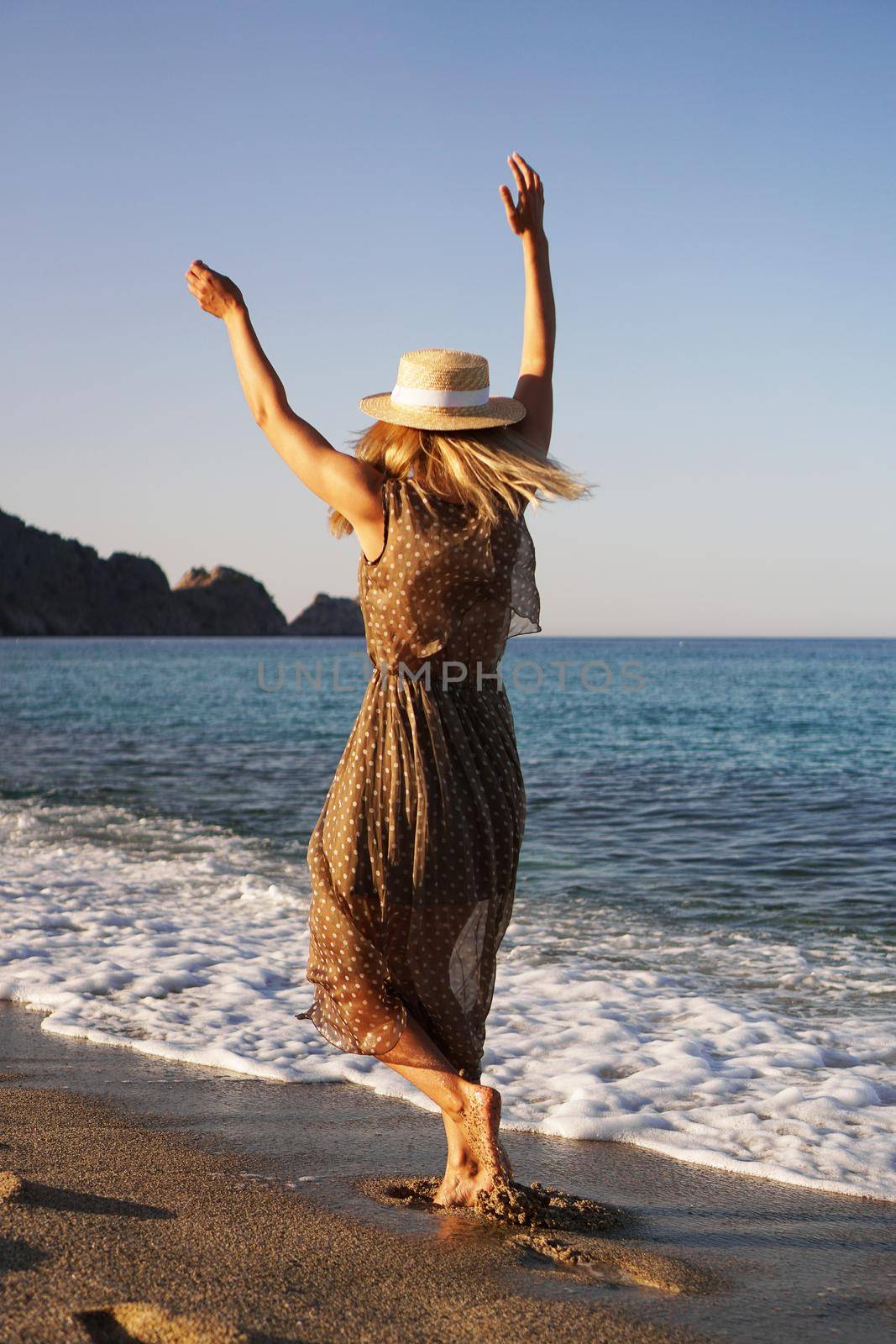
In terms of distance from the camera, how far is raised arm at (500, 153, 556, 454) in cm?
288

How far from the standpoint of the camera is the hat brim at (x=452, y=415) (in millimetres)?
2602

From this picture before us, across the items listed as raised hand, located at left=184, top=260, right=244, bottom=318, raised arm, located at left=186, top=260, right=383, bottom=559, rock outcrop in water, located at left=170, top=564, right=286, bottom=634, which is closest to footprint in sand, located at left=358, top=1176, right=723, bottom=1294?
raised arm, located at left=186, top=260, right=383, bottom=559

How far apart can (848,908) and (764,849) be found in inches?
98.5

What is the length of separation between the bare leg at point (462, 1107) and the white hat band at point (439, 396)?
4.76 ft

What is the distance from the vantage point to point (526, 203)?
3.11 meters

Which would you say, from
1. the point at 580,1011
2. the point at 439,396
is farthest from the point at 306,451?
the point at 580,1011

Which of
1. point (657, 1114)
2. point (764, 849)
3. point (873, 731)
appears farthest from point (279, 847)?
point (873, 731)

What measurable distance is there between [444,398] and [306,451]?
341 millimetres

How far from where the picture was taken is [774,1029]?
16.7 ft

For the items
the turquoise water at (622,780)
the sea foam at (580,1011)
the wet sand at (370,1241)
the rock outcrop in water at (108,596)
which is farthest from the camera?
the rock outcrop in water at (108,596)

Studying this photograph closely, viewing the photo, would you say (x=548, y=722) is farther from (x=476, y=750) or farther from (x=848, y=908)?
(x=476, y=750)

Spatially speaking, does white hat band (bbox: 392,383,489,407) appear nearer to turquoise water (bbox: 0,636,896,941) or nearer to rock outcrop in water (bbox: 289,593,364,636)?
turquoise water (bbox: 0,636,896,941)

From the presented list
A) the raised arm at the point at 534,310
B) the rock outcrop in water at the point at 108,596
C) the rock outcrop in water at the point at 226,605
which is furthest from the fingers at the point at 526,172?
the rock outcrop in water at the point at 226,605

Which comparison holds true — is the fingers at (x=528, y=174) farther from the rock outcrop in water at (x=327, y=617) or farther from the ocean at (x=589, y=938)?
the rock outcrop in water at (x=327, y=617)
